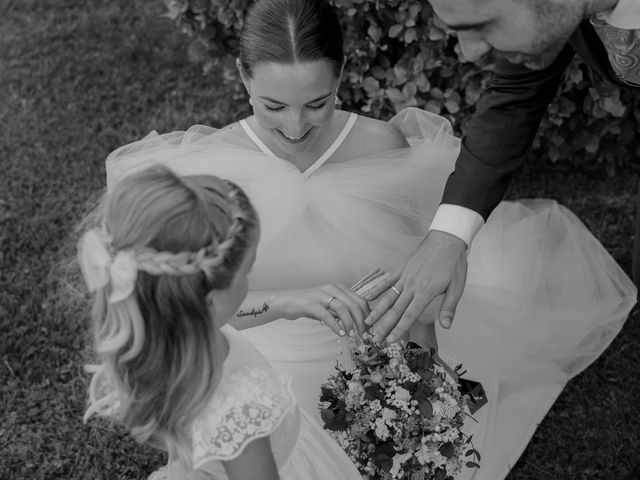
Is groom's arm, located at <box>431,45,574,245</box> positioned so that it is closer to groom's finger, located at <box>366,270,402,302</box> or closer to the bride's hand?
groom's finger, located at <box>366,270,402,302</box>

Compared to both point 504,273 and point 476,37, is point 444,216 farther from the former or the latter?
point 504,273

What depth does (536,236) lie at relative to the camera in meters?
3.71

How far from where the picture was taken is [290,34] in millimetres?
2664

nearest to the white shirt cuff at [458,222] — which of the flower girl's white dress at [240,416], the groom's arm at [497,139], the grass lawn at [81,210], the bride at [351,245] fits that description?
the groom's arm at [497,139]

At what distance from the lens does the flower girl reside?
1.83 metres

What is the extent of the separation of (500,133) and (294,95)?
74 centimetres

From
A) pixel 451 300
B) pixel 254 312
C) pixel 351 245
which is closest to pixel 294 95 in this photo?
pixel 351 245

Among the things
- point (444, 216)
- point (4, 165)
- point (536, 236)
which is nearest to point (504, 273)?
point (536, 236)

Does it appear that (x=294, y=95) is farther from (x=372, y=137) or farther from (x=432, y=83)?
(x=432, y=83)

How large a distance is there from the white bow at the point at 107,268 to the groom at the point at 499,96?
86 cm

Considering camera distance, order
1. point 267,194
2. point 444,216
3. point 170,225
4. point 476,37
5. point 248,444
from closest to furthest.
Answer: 1. point 170,225
2. point 248,444
3. point 476,37
4. point 444,216
5. point 267,194

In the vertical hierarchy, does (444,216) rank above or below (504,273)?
above

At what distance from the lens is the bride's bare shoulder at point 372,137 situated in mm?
3104

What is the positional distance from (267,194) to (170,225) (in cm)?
112
